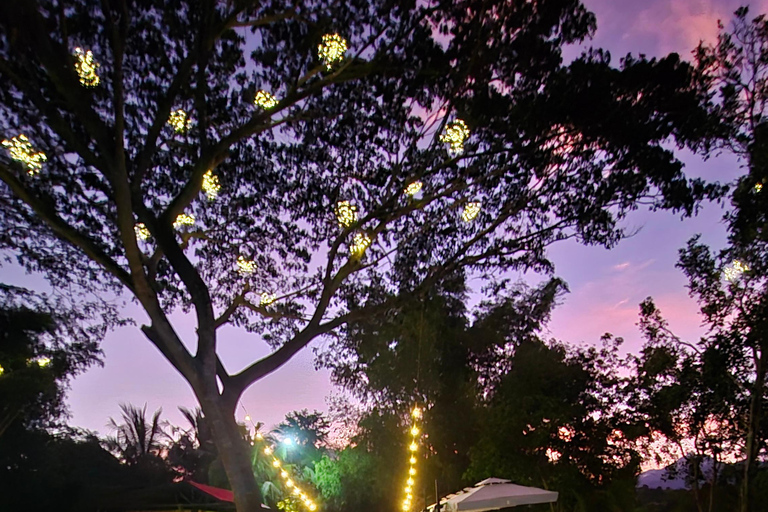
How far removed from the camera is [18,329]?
14891mm

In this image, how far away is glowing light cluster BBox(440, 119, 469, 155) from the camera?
7.57 meters

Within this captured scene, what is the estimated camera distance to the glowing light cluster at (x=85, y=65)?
239 inches

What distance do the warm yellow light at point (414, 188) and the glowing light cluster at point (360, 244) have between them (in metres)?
0.90

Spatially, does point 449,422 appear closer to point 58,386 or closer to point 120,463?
point 58,386

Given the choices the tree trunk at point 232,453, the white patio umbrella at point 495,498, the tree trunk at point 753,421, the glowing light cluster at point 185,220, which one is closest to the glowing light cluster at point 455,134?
the glowing light cluster at point 185,220

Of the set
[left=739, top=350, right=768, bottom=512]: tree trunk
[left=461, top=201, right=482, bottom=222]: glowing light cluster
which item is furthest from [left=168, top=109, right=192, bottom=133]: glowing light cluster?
[left=739, top=350, right=768, bottom=512]: tree trunk

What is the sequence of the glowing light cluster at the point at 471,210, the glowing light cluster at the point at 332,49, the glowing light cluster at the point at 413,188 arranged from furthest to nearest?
the glowing light cluster at the point at 471,210 → the glowing light cluster at the point at 413,188 → the glowing light cluster at the point at 332,49

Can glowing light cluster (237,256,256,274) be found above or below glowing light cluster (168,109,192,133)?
below

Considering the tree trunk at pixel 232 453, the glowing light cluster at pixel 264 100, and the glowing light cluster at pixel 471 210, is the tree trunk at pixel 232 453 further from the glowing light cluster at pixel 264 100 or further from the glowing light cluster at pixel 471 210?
the glowing light cluster at pixel 471 210

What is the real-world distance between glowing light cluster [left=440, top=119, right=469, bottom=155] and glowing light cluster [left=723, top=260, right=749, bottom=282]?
3838mm

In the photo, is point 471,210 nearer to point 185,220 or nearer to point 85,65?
point 185,220

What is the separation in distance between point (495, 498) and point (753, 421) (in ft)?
12.1

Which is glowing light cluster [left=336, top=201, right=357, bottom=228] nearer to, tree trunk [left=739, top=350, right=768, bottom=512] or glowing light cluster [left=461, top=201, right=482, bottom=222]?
glowing light cluster [left=461, top=201, right=482, bottom=222]

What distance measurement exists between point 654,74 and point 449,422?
1079cm
